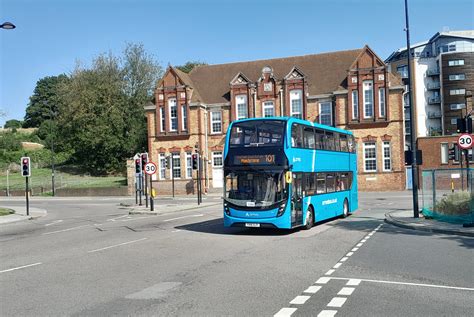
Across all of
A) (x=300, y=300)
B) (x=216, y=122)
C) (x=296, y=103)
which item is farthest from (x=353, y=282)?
(x=216, y=122)

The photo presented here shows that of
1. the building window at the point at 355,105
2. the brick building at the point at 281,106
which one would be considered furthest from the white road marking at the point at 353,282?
the building window at the point at 355,105

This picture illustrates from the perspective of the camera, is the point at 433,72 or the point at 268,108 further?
the point at 433,72

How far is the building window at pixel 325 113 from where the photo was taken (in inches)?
1949

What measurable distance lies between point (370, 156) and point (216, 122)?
53.8 feet

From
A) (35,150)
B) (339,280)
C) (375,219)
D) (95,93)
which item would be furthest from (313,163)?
(35,150)

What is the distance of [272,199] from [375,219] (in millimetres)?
7635

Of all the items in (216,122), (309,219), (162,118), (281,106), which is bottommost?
(309,219)

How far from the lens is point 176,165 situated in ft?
176

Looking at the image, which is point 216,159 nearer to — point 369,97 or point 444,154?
point 369,97

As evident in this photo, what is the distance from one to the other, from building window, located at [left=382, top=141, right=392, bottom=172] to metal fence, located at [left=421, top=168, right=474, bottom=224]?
26.3 m

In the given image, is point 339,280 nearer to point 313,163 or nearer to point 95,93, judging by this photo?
point 313,163

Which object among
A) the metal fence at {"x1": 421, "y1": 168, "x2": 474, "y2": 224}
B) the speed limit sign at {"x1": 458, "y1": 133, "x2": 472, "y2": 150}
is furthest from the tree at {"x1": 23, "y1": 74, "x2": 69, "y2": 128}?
the speed limit sign at {"x1": 458, "y1": 133, "x2": 472, "y2": 150}

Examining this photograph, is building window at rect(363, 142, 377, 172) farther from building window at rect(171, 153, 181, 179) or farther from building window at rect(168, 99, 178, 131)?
building window at rect(168, 99, 178, 131)

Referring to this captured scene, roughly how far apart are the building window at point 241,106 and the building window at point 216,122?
229 cm
